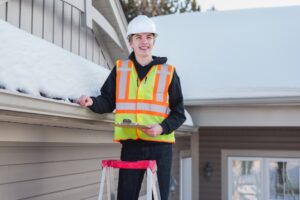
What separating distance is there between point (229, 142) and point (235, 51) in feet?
5.43

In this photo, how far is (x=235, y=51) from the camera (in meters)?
7.66

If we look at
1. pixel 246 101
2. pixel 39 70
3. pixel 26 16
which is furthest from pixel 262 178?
pixel 39 70

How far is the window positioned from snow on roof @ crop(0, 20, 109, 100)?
5.23 meters

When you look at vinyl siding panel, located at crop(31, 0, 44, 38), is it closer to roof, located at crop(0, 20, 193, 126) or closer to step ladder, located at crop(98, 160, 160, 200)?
roof, located at crop(0, 20, 193, 126)

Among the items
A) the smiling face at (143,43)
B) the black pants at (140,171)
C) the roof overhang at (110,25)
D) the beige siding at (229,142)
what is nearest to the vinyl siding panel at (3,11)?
the smiling face at (143,43)

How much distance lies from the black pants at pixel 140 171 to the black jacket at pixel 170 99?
0.53 ft

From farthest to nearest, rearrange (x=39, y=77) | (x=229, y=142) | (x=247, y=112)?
(x=229, y=142) < (x=247, y=112) < (x=39, y=77)

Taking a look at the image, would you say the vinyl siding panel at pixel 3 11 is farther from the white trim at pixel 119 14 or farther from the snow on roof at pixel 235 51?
the snow on roof at pixel 235 51

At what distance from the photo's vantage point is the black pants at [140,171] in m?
2.71

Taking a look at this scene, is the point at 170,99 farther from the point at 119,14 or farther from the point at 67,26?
the point at 119,14

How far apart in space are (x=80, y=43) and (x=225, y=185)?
14.8 ft

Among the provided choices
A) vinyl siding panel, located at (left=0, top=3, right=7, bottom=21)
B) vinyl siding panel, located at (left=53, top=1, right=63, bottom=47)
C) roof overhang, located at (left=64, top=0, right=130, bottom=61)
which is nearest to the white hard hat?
vinyl siding panel, located at (left=0, top=3, right=7, bottom=21)

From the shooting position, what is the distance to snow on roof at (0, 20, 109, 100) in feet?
7.38

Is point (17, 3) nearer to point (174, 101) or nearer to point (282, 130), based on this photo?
point (174, 101)
